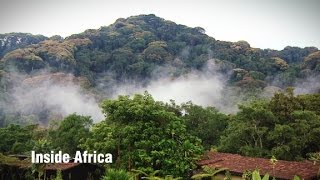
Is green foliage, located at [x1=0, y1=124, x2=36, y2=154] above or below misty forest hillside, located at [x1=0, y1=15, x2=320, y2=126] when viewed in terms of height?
below

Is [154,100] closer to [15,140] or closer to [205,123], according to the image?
[205,123]

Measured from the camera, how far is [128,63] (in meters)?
78.9

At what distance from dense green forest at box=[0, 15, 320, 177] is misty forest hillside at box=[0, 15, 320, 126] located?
21 cm

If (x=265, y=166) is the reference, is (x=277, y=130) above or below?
above

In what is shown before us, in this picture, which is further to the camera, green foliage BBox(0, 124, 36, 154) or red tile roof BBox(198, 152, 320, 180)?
green foliage BBox(0, 124, 36, 154)

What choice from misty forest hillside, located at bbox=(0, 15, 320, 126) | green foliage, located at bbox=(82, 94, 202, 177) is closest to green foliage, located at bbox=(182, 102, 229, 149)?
green foliage, located at bbox=(82, 94, 202, 177)

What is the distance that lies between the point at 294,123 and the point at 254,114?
2.85 m

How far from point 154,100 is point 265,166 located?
8243 mm

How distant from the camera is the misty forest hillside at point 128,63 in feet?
206

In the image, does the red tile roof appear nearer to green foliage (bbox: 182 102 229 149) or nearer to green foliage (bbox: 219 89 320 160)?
green foliage (bbox: 219 89 320 160)

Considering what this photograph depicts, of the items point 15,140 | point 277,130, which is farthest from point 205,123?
point 15,140

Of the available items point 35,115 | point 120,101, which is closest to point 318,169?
point 120,101

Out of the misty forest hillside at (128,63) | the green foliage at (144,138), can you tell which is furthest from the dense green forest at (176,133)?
the misty forest hillside at (128,63)

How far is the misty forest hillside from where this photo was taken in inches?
A: 2469
